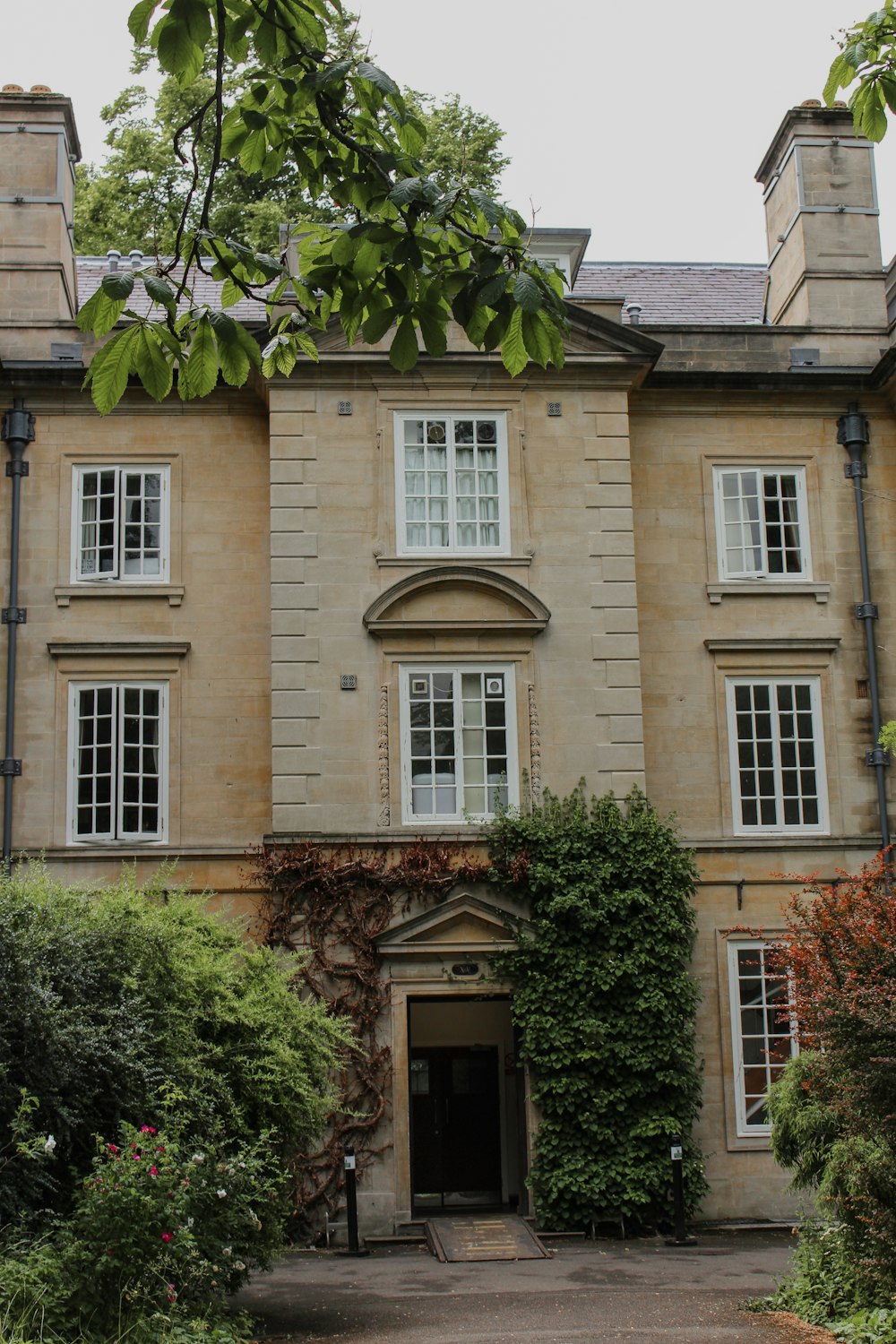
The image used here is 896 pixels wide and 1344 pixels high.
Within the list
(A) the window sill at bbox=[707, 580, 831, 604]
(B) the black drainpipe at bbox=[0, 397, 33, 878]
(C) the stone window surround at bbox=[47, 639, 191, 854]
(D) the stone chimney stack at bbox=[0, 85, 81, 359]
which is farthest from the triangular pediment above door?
(D) the stone chimney stack at bbox=[0, 85, 81, 359]

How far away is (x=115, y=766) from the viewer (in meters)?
20.3

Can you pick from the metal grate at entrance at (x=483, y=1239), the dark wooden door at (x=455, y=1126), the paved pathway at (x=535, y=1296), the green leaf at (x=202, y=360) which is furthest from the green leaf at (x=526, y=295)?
the dark wooden door at (x=455, y=1126)

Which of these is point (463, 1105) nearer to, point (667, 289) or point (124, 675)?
point (124, 675)

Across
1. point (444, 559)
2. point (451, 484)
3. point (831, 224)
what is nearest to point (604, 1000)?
point (444, 559)

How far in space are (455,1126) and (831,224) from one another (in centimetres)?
1381

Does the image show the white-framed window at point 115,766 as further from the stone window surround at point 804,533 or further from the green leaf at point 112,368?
Result: the green leaf at point 112,368

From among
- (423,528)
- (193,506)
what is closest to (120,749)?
(193,506)

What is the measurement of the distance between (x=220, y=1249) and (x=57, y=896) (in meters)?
3.46

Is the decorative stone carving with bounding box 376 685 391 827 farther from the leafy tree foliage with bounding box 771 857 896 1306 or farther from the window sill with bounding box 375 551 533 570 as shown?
the leafy tree foliage with bounding box 771 857 896 1306

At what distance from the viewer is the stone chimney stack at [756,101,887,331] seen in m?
22.7

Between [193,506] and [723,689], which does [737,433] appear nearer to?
[723,689]

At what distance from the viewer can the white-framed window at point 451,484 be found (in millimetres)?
20828

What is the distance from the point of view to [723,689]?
21.4m

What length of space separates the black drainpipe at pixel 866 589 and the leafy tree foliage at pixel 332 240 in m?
15.9
